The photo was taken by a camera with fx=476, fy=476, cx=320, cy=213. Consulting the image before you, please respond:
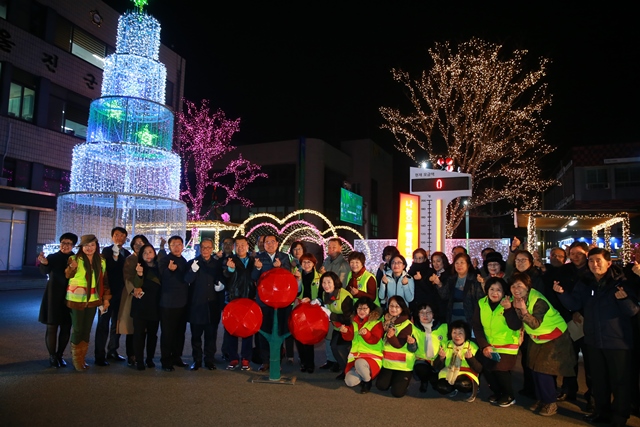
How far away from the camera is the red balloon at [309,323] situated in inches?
204

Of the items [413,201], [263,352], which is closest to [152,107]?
[413,201]

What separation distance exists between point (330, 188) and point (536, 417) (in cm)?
3535

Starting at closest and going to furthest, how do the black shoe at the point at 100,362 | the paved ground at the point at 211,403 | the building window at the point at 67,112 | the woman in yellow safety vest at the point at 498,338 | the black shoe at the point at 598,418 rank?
the paved ground at the point at 211,403 < the black shoe at the point at 598,418 < the woman in yellow safety vest at the point at 498,338 < the black shoe at the point at 100,362 < the building window at the point at 67,112

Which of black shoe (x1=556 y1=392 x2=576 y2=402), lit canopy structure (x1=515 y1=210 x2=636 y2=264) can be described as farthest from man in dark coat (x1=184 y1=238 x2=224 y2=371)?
lit canopy structure (x1=515 y1=210 x2=636 y2=264)

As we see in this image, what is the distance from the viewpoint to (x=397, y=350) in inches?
201

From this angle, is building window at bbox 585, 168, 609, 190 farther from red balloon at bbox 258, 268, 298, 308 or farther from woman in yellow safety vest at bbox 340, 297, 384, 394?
red balloon at bbox 258, 268, 298, 308

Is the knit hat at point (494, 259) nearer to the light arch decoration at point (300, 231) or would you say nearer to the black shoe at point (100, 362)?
the light arch decoration at point (300, 231)

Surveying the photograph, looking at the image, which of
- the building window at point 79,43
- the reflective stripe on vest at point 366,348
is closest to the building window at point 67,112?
the building window at point 79,43

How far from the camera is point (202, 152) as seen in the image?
85.0 ft

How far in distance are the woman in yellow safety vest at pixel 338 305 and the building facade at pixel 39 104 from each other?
15.6 m

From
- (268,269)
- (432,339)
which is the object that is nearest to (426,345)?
(432,339)

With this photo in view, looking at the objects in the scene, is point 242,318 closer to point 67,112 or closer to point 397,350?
point 397,350

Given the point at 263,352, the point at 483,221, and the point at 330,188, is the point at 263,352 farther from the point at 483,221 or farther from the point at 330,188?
the point at 483,221

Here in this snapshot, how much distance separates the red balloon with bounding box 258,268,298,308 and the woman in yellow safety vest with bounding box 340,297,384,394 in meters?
0.74
